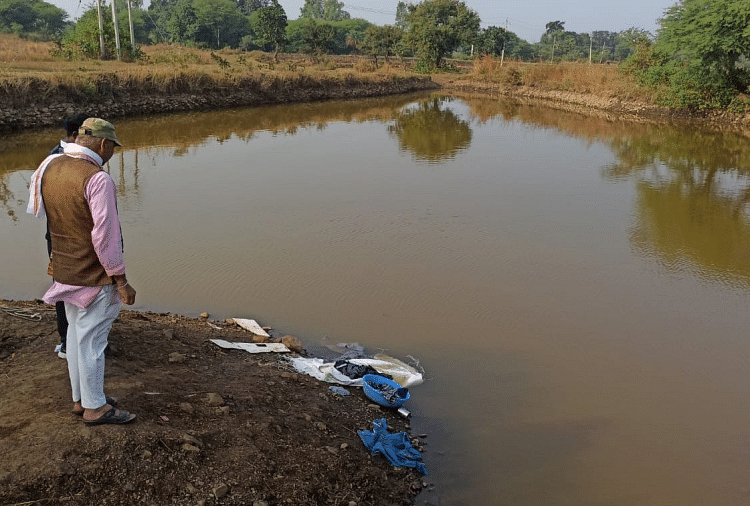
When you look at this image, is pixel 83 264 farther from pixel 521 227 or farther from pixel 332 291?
pixel 521 227

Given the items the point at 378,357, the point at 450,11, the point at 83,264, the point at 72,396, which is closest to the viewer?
the point at 83,264

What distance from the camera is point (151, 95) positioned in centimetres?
2195

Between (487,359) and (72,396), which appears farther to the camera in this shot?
(487,359)

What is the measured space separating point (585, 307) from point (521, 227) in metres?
3.07

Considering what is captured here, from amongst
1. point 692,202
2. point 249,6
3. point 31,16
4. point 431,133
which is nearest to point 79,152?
point 692,202

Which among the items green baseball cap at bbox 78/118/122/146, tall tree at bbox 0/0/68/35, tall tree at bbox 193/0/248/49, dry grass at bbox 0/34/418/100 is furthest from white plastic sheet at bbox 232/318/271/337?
tall tree at bbox 193/0/248/49

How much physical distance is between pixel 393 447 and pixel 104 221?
86.7 inches

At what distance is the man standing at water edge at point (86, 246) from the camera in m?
2.87

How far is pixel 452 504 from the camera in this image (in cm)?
372

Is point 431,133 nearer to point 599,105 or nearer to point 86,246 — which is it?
point 599,105

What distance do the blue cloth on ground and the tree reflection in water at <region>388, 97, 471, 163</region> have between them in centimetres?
1170

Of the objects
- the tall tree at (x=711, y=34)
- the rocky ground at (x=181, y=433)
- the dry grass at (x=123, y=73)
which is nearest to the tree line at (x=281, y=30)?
the dry grass at (x=123, y=73)

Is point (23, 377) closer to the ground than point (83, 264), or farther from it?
closer to the ground

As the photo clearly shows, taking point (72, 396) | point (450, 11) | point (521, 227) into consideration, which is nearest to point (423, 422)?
point (72, 396)
